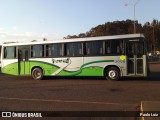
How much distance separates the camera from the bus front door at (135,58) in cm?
1848

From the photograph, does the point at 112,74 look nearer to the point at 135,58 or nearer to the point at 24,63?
the point at 135,58

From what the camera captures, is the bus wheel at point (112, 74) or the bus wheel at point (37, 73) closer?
the bus wheel at point (112, 74)

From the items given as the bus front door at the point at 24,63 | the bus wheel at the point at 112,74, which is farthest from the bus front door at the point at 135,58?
the bus front door at the point at 24,63

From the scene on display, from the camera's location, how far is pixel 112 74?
19422 millimetres

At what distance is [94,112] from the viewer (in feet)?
30.4

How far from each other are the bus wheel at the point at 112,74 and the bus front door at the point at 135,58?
823mm

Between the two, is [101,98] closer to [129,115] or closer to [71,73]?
A: [129,115]

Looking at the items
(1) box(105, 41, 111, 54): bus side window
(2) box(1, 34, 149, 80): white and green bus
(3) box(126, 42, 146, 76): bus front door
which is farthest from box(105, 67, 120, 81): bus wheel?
(1) box(105, 41, 111, 54): bus side window

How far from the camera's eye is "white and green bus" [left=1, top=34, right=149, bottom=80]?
18.8 metres

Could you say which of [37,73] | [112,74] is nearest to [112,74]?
[112,74]

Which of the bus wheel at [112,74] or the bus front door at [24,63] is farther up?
the bus front door at [24,63]

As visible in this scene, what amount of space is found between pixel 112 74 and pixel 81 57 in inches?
102

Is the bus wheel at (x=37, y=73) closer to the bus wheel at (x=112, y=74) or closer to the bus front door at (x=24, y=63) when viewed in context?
the bus front door at (x=24, y=63)

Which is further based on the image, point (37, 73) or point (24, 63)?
point (24, 63)
